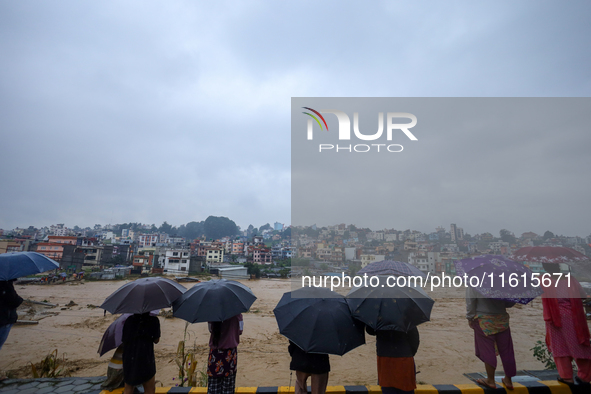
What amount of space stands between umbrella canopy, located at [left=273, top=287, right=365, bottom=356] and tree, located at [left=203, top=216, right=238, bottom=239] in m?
115

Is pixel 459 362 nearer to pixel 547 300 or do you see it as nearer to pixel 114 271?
pixel 547 300

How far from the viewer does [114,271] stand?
3136cm

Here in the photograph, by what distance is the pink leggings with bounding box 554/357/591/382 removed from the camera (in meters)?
3.31

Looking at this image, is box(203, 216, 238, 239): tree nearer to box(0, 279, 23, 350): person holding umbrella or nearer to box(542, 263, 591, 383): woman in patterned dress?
box(0, 279, 23, 350): person holding umbrella

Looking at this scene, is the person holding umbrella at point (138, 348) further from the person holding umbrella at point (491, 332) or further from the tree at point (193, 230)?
the tree at point (193, 230)

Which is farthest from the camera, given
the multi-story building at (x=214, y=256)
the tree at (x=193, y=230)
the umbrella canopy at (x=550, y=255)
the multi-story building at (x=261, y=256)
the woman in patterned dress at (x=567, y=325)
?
the tree at (x=193, y=230)

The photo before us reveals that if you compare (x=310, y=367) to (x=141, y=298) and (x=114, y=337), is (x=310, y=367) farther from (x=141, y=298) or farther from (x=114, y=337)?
(x=114, y=337)

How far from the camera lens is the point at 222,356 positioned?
122 inches

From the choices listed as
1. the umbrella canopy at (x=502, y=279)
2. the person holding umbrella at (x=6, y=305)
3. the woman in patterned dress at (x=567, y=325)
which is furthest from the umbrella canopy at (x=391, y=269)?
the person holding umbrella at (x=6, y=305)

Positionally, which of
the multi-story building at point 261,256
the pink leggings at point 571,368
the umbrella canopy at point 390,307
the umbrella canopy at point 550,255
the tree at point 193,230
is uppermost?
the tree at point 193,230

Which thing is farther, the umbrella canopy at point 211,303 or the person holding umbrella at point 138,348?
the person holding umbrella at point 138,348

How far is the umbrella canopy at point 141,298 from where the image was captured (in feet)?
9.25

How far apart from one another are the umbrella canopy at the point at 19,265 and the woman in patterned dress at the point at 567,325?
6310 millimetres

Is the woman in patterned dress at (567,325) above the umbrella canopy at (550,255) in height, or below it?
below
